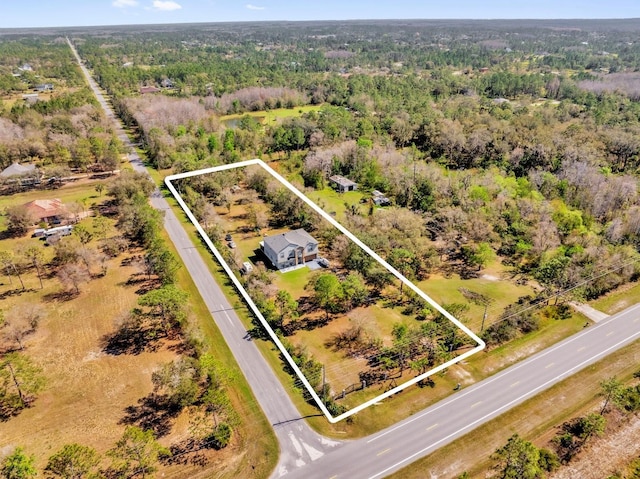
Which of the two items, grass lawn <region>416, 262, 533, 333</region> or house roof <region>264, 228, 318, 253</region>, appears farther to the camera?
house roof <region>264, 228, 318, 253</region>

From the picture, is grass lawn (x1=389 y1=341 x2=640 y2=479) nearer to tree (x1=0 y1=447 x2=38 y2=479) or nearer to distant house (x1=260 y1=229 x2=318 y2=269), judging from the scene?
tree (x1=0 y1=447 x2=38 y2=479)

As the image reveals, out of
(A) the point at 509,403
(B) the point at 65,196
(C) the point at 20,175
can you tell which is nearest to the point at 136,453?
(A) the point at 509,403

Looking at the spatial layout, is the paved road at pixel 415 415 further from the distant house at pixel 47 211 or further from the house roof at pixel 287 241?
the distant house at pixel 47 211

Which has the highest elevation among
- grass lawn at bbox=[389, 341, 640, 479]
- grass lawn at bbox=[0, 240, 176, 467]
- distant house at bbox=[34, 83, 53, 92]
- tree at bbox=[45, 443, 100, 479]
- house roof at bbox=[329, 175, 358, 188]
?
distant house at bbox=[34, 83, 53, 92]

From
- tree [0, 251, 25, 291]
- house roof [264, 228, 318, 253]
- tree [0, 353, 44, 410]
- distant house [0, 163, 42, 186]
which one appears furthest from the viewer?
distant house [0, 163, 42, 186]

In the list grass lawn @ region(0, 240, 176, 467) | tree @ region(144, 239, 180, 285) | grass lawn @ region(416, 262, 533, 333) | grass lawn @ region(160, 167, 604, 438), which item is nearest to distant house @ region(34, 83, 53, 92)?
grass lawn @ region(0, 240, 176, 467)

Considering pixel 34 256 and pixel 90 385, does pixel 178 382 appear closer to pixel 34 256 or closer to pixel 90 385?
pixel 90 385

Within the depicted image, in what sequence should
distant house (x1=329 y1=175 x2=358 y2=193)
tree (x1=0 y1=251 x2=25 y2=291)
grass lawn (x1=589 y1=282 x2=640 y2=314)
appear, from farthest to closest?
distant house (x1=329 y1=175 x2=358 y2=193)
tree (x1=0 y1=251 x2=25 y2=291)
grass lawn (x1=589 y1=282 x2=640 y2=314)

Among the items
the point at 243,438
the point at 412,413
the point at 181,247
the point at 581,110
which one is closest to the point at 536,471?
the point at 412,413

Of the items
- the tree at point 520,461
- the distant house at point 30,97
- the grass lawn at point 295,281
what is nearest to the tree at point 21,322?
the grass lawn at point 295,281
